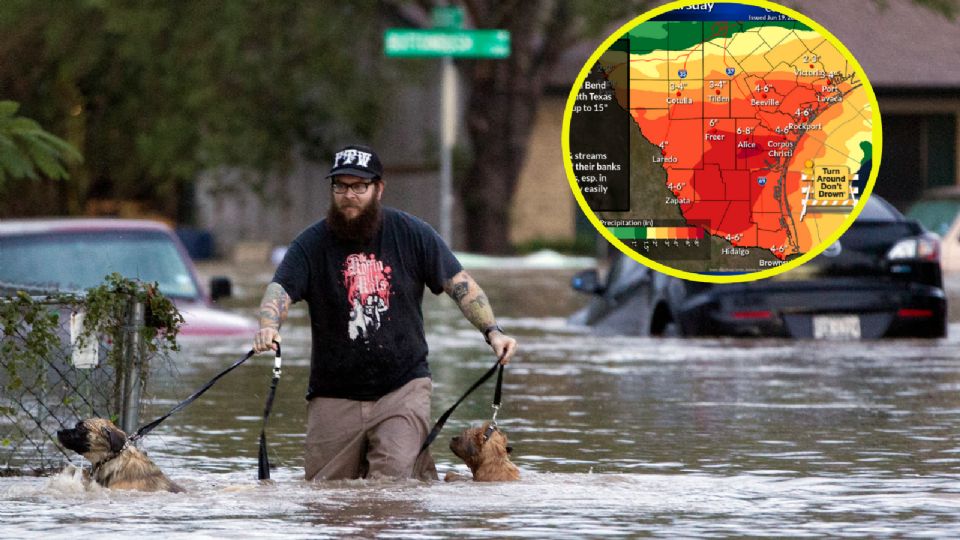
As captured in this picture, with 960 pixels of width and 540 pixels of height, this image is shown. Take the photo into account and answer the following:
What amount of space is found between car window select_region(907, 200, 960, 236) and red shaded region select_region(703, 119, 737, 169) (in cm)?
2419

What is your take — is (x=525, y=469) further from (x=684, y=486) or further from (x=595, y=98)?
(x=595, y=98)

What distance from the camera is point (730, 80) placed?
14.3 metres

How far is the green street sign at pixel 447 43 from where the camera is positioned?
1264 inches

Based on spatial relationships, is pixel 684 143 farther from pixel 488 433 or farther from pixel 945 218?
pixel 945 218

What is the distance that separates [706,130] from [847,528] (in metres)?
5.23

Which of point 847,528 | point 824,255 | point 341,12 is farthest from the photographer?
point 341,12

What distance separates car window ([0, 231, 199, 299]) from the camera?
62.5 ft

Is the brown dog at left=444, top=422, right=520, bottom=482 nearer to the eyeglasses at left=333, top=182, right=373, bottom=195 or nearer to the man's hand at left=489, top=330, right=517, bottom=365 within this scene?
the man's hand at left=489, top=330, right=517, bottom=365

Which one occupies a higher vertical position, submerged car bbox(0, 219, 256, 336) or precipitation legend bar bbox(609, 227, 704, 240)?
precipitation legend bar bbox(609, 227, 704, 240)

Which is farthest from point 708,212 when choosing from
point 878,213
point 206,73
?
point 206,73

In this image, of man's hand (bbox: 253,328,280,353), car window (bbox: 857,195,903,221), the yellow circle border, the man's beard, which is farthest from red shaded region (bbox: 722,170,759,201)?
car window (bbox: 857,195,903,221)

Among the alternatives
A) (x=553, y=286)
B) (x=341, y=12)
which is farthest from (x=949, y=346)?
(x=341, y=12)

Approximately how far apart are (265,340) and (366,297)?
2.08ft

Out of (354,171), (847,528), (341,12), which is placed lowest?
(847,528)
